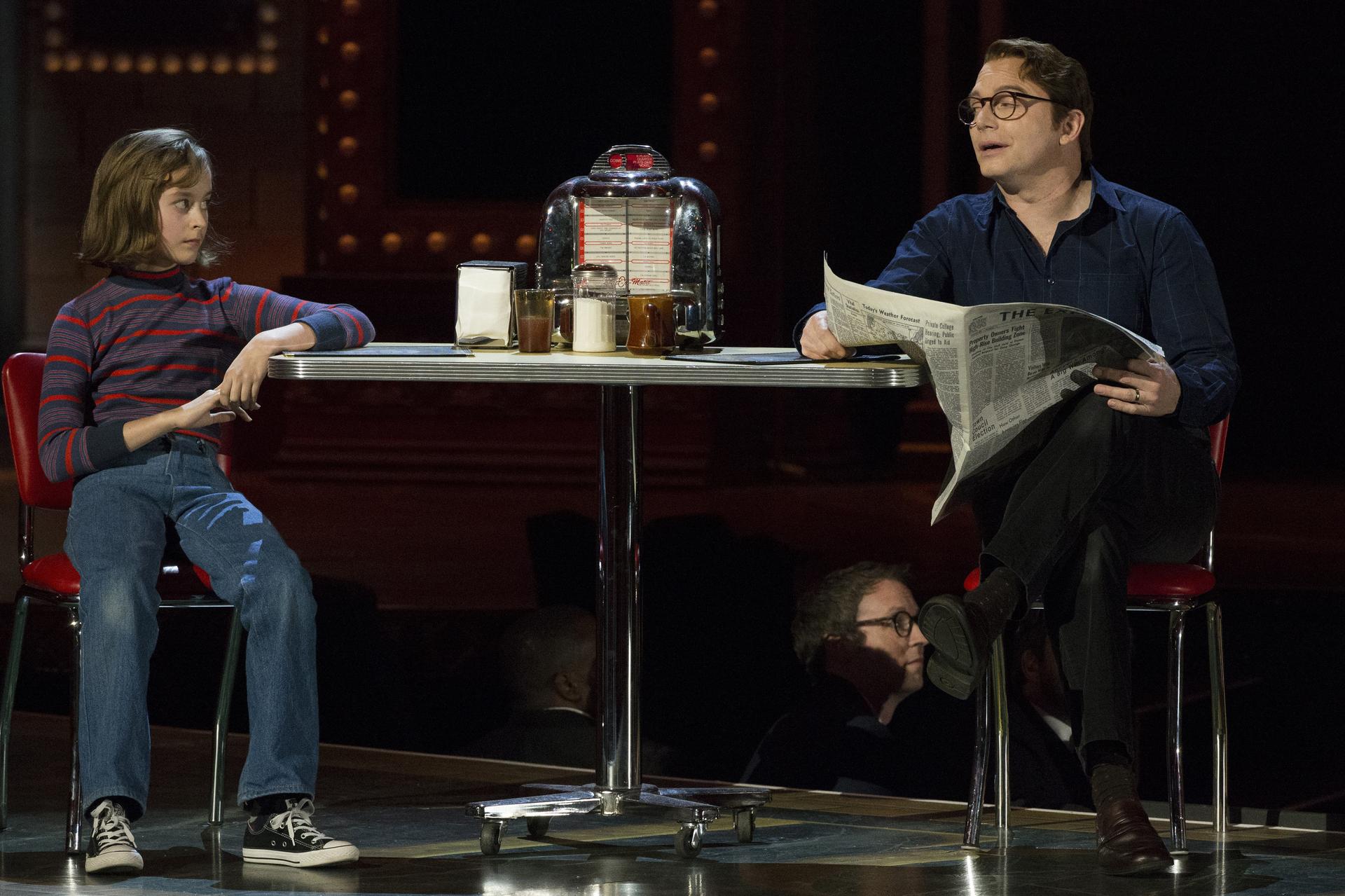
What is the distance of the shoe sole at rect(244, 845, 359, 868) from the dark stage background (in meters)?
0.97

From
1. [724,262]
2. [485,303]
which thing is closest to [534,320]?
[485,303]

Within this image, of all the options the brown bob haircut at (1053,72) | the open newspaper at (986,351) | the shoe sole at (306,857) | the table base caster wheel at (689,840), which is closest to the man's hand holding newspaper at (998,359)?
the open newspaper at (986,351)

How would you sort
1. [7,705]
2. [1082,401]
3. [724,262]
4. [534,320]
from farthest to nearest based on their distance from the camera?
[724,262], [7,705], [534,320], [1082,401]

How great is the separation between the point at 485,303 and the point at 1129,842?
1.16 metres

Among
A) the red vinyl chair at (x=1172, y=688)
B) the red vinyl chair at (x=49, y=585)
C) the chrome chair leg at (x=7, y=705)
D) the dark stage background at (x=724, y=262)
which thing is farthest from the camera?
the dark stage background at (x=724, y=262)

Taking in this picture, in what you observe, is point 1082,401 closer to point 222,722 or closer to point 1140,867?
point 1140,867

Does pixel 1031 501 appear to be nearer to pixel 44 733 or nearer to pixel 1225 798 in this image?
pixel 1225 798

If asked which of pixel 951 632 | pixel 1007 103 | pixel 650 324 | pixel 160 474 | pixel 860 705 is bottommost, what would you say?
pixel 860 705

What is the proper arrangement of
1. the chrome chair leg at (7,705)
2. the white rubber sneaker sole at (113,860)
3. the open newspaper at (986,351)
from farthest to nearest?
the chrome chair leg at (7,705), the white rubber sneaker sole at (113,860), the open newspaper at (986,351)

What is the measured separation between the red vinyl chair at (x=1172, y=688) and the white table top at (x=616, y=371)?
0.41m

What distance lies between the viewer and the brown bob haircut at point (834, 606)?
11.0ft

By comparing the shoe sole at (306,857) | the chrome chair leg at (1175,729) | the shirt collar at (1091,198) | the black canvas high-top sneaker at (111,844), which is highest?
the shirt collar at (1091,198)

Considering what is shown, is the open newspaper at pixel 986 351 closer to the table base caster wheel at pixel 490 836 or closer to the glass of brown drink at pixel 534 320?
the glass of brown drink at pixel 534 320

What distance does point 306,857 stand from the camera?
8.45 feet
